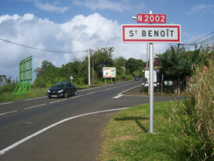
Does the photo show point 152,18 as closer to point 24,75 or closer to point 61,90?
point 61,90

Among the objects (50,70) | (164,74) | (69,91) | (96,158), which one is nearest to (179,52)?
(164,74)

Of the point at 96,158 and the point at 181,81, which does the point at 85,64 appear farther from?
the point at 96,158

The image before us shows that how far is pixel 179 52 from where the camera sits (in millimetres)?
23484

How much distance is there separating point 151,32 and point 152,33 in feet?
0.13

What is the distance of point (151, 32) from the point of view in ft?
20.5

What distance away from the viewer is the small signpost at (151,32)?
614 cm

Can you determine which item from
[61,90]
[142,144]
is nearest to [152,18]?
[142,144]

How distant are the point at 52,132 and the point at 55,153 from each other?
2.24 metres

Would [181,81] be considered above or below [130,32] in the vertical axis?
below

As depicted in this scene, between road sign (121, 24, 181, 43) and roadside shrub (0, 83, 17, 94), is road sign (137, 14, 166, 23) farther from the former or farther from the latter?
roadside shrub (0, 83, 17, 94)

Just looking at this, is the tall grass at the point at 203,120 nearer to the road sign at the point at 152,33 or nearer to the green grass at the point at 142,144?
the green grass at the point at 142,144

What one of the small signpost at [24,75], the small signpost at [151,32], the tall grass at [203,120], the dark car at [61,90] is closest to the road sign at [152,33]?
the small signpost at [151,32]

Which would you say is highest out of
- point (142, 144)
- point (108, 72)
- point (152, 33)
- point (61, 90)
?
point (108, 72)

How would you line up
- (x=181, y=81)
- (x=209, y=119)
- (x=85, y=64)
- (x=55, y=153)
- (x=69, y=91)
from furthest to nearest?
(x=85, y=64), (x=181, y=81), (x=69, y=91), (x=55, y=153), (x=209, y=119)
